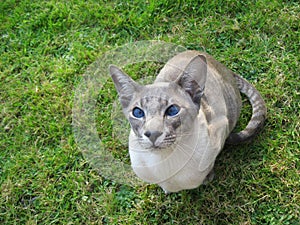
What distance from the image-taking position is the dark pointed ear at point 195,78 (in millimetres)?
2186

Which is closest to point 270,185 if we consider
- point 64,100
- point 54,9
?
point 64,100

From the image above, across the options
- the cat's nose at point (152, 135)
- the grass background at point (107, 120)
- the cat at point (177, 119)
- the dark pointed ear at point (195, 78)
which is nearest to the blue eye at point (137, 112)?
the cat at point (177, 119)

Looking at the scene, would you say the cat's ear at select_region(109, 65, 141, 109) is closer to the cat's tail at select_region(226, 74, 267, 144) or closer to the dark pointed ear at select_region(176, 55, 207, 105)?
the dark pointed ear at select_region(176, 55, 207, 105)

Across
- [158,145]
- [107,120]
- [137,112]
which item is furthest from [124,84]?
[107,120]

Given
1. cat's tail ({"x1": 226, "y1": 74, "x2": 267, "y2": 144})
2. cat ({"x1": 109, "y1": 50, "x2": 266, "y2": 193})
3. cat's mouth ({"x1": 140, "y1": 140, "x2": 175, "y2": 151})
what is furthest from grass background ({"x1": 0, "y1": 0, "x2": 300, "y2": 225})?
cat's mouth ({"x1": 140, "y1": 140, "x2": 175, "y2": 151})

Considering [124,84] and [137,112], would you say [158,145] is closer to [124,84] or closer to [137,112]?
[137,112]

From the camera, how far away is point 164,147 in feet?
7.09

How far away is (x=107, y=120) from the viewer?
3.27 m

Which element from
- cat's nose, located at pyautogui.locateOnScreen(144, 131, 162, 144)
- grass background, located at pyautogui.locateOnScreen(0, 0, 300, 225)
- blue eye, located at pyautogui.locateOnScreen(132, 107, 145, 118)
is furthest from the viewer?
grass background, located at pyautogui.locateOnScreen(0, 0, 300, 225)

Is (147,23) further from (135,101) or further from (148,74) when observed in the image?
(135,101)

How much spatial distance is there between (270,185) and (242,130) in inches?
16.9

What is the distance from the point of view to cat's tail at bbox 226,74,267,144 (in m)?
2.93

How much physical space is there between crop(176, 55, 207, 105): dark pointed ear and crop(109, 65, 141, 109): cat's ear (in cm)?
24

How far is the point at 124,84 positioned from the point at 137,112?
0.18 m
